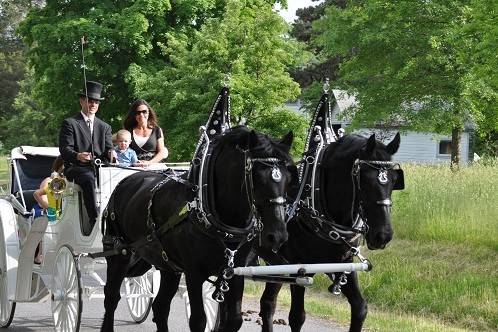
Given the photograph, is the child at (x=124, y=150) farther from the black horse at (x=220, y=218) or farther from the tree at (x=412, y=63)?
the tree at (x=412, y=63)

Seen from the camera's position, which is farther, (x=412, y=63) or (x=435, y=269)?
(x=412, y=63)

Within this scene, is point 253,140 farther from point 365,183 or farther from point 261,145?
point 365,183

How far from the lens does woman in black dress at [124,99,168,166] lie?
8.81 m

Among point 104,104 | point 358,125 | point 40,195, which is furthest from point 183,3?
point 40,195

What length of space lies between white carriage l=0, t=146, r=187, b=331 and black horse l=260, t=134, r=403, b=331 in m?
1.86

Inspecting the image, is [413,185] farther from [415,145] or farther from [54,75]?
[415,145]

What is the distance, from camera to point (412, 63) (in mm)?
23203

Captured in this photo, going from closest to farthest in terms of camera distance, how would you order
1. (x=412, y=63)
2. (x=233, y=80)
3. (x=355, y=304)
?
(x=355, y=304)
(x=233, y=80)
(x=412, y=63)

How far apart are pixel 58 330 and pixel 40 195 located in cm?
190

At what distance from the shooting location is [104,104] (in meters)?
27.9

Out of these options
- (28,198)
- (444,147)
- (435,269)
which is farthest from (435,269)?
(444,147)

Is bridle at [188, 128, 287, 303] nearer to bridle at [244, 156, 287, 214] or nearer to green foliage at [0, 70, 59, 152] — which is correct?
bridle at [244, 156, 287, 214]

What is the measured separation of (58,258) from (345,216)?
302 cm

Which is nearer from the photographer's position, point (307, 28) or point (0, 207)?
point (0, 207)
